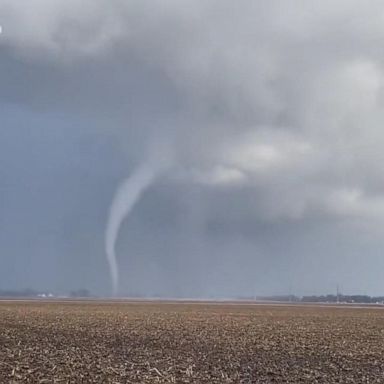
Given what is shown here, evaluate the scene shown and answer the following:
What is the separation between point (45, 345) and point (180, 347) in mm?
7610

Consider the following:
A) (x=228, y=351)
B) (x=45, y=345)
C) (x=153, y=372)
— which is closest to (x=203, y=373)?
(x=153, y=372)

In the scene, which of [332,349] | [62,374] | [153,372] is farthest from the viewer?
[332,349]

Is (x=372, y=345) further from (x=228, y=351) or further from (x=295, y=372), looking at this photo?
(x=295, y=372)

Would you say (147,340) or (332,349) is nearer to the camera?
(332,349)

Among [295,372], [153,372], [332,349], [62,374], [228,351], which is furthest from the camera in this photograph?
[332,349]

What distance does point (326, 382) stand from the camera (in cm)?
2269

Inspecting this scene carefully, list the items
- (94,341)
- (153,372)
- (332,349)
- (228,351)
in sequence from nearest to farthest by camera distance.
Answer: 1. (153,372)
2. (228,351)
3. (332,349)
4. (94,341)

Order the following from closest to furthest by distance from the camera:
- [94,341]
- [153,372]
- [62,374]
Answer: [62,374] < [153,372] < [94,341]

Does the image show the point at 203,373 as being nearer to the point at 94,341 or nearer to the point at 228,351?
the point at 228,351

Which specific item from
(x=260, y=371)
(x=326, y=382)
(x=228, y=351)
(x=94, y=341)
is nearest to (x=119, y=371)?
(x=260, y=371)

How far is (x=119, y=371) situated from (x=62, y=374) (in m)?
2.33

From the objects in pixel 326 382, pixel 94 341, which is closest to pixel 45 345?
pixel 94 341

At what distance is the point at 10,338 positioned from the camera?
38.1 metres

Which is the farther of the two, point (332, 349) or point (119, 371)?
point (332, 349)
